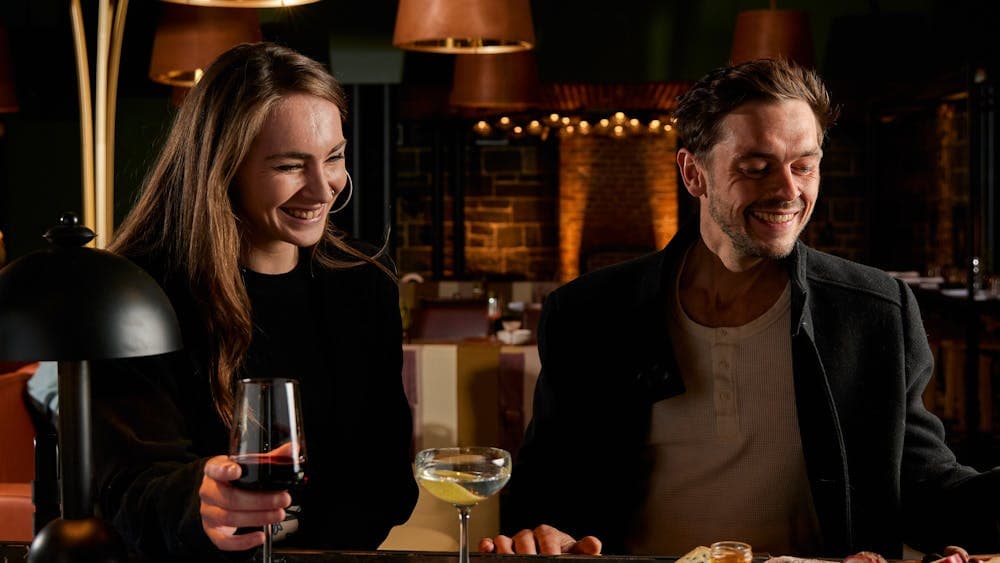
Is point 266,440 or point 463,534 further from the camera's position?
point 463,534

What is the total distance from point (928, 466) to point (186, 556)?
1.33 meters

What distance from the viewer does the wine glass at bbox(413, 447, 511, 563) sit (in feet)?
4.71

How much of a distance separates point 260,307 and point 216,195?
0.72ft

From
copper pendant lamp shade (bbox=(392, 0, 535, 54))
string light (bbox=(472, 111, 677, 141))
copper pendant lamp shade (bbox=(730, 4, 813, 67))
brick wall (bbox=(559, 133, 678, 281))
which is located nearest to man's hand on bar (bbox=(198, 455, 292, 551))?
copper pendant lamp shade (bbox=(392, 0, 535, 54))

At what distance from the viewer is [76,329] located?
3.96 feet

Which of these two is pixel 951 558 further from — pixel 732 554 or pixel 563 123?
pixel 563 123

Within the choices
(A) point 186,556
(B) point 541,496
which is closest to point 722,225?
(B) point 541,496

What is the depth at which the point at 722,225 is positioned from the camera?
2.11 m

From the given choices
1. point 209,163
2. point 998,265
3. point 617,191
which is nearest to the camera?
point 209,163

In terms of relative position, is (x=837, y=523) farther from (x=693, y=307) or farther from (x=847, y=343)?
(x=693, y=307)

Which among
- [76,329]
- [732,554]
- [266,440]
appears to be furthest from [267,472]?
[732,554]

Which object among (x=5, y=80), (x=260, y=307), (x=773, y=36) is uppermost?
(x=773, y=36)

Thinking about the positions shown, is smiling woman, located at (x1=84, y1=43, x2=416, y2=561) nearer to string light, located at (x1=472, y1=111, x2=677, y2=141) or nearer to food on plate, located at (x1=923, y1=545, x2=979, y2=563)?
food on plate, located at (x1=923, y1=545, x2=979, y2=563)

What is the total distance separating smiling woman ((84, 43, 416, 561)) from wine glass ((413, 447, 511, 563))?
11.5 inches
